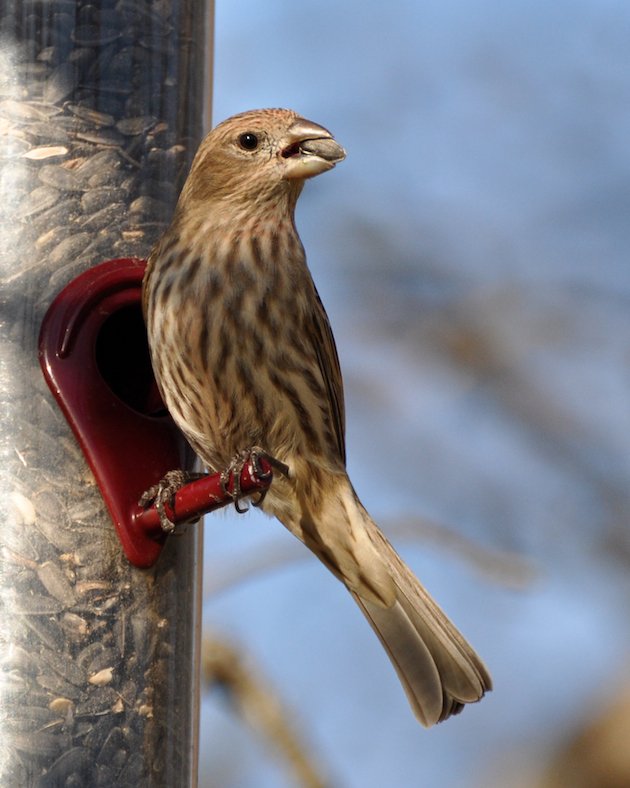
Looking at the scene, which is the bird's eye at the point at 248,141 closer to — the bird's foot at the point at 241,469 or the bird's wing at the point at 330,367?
the bird's wing at the point at 330,367

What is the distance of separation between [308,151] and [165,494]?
4.41ft

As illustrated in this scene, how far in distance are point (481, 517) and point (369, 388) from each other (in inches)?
42.2

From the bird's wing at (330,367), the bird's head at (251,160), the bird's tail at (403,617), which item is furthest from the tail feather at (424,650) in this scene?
the bird's head at (251,160)

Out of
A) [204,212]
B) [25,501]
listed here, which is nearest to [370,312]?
[204,212]

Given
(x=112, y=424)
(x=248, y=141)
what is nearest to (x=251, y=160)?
(x=248, y=141)

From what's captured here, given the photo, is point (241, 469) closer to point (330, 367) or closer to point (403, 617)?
point (330, 367)

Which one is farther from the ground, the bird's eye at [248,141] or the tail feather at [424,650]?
the bird's eye at [248,141]

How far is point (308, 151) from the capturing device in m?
5.89

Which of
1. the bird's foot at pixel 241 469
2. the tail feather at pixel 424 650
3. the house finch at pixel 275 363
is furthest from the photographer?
the tail feather at pixel 424 650

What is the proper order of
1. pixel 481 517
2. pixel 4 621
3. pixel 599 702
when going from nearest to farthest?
pixel 4 621 → pixel 599 702 → pixel 481 517

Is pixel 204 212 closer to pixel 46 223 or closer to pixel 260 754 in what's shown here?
pixel 46 223

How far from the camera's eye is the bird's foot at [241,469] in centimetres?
516

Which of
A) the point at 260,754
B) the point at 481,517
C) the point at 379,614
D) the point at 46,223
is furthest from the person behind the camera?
the point at 481,517

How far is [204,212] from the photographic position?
5.96m
